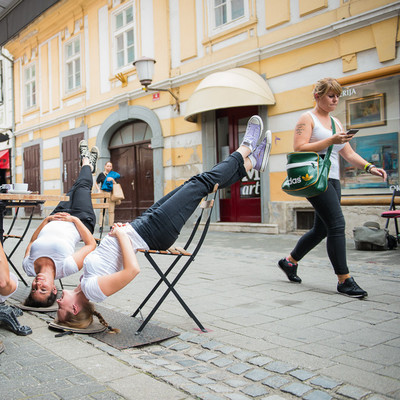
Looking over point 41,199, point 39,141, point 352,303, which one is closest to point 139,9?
point 39,141

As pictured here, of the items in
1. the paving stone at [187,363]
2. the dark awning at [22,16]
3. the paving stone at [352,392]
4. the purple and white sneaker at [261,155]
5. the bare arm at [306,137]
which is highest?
the dark awning at [22,16]

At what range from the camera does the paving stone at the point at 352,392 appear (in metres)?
1.99

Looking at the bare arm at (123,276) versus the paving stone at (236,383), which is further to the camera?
the bare arm at (123,276)

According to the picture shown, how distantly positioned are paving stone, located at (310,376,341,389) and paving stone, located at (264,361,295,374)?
0.55 ft

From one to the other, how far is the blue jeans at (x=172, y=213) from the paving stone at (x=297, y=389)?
4.21 ft

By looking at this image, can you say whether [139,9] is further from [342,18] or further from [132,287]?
[132,287]

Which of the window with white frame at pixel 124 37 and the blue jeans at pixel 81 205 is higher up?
the window with white frame at pixel 124 37

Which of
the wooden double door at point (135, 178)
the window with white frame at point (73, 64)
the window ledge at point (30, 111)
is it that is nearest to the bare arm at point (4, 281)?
the wooden double door at point (135, 178)

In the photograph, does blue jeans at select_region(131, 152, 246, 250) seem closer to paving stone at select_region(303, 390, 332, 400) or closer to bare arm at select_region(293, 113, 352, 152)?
bare arm at select_region(293, 113, 352, 152)

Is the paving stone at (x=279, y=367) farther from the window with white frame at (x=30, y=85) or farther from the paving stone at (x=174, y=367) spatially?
the window with white frame at (x=30, y=85)

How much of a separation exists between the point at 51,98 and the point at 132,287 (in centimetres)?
1377

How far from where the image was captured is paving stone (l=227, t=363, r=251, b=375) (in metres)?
2.32

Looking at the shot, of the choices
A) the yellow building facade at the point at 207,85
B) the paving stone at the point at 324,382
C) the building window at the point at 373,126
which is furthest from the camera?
the yellow building facade at the point at 207,85

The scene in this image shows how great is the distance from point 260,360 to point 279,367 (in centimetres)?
14
